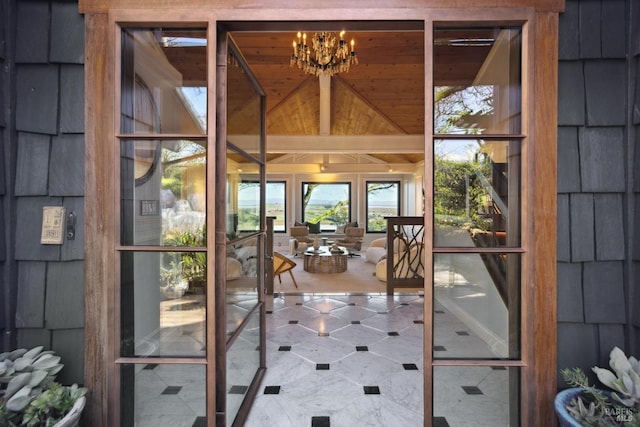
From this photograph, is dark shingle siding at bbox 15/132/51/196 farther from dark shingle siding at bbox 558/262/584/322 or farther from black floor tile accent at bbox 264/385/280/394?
dark shingle siding at bbox 558/262/584/322

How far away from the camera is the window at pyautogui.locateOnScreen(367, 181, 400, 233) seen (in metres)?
11.0

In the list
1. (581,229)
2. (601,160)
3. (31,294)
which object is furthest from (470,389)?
(31,294)

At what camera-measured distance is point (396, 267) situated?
5066 mm

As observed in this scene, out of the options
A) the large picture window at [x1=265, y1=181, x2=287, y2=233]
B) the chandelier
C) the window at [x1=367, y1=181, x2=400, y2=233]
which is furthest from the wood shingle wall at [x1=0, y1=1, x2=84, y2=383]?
the window at [x1=367, y1=181, x2=400, y2=233]

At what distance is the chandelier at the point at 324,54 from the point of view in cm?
399

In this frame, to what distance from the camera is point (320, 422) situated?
1.99 m

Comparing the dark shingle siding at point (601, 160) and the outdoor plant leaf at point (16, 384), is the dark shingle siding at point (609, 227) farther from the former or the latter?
the outdoor plant leaf at point (16, 384)

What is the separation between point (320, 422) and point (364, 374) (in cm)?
66

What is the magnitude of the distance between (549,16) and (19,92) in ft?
7.90

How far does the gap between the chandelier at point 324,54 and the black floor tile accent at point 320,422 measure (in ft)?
12.1

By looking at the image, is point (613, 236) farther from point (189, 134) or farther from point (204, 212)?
point (189, 134)

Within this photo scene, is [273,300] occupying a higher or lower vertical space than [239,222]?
lower

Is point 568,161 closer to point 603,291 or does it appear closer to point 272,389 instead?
Answer: point 603,291

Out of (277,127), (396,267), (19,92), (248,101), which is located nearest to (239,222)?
(248,101)
